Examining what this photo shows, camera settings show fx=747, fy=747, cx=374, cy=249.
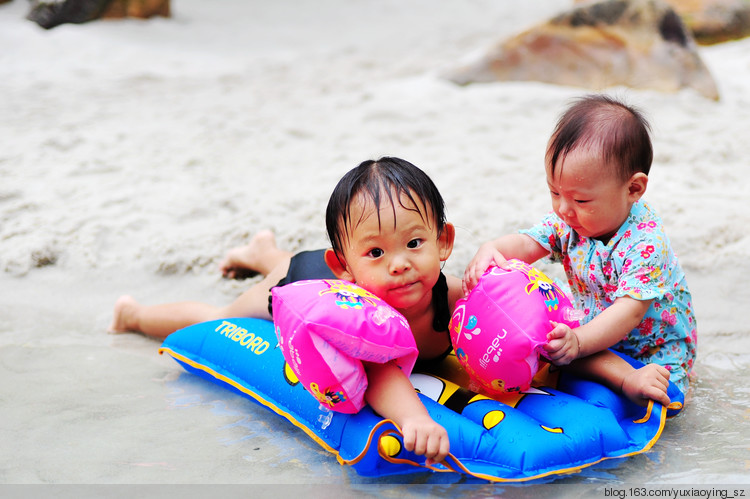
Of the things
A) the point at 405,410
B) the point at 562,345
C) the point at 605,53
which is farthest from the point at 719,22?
the point at 405,410

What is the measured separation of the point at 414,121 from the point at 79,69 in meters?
3.95

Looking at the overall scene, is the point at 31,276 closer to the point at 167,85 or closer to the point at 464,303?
the point at 464,303

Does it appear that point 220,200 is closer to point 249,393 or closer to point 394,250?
point 249,393

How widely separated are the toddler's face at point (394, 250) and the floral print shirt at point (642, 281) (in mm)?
611

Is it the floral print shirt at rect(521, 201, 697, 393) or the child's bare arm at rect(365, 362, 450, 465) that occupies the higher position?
the floral print shirt at rect(521, 201, 697, 393)

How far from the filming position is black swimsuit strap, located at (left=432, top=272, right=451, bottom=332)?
263 centimetres

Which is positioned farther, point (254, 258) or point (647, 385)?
point (254, 258)

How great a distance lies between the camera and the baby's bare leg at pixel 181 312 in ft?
10.6

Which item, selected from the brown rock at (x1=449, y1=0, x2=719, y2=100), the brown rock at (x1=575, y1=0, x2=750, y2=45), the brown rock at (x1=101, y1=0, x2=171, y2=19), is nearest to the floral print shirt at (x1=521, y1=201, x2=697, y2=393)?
the brown rock at (x1=449, y1=0, x2=719, y2=100)

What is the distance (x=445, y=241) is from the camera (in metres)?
2.49

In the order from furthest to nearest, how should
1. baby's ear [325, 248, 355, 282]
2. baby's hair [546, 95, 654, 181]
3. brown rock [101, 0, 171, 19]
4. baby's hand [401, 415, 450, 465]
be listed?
brown rock [101, 0, 171, 19] → baby's ear [325, 248, 355, 282] → baby's hair [546, 95, 654, 181] → baby's hand [401, 415, 450, 465]

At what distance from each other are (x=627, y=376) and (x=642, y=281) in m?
0.31

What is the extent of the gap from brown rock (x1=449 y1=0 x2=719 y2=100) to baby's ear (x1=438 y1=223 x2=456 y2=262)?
4.74 m

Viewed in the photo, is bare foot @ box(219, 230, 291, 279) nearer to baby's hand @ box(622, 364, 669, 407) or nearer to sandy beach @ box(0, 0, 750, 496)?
sandy beach @ box(0, 0, 750, 496)
